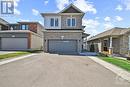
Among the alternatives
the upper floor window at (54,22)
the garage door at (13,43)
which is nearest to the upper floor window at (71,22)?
the upper floor window at (54,22)

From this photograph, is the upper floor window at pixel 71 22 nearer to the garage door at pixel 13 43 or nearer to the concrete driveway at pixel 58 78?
the garage door at pixel 13 43

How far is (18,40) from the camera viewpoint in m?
41.3

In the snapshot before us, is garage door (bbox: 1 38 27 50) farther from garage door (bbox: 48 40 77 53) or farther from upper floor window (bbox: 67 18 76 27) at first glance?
upper floor window (bbox: 67 18 76 27)

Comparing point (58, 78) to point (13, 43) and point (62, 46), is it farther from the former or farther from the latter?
point (13, 43)

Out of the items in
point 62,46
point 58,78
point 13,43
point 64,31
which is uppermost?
point 64,31

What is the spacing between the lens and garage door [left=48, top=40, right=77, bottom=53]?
34.2 m

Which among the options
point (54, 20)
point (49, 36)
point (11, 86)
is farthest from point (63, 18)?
point (11, 86)

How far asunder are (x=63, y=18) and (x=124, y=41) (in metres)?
11.4

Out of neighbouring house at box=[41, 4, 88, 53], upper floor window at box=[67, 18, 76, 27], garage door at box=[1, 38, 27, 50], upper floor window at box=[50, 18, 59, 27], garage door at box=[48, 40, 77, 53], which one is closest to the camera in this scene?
Result: neighbouring house at box=[41, 4, 88, 53]

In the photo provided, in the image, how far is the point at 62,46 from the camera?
113ft

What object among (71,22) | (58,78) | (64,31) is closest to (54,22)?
(71,22)

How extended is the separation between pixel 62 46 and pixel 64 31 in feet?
8.70

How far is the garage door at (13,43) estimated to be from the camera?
1617 inches

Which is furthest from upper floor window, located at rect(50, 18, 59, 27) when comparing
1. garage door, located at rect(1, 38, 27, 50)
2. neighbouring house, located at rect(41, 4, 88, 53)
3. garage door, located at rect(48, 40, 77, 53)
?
garage door, located at rect(1, 38, 27, 50)
